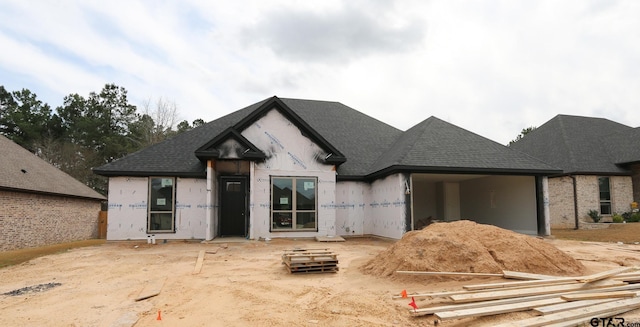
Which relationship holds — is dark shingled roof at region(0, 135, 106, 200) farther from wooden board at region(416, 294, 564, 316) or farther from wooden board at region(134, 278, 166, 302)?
wooden board at region(416, 294, 564, 316)

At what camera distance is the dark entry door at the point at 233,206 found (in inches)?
642

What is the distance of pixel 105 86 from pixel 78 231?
24.8 metres

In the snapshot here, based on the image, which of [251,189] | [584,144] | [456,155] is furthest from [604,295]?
[584,144]

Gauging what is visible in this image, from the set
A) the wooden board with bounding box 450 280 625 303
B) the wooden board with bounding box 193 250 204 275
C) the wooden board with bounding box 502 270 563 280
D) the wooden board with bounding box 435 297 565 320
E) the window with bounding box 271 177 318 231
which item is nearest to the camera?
the wooden board with bounding box 435 297 565 320

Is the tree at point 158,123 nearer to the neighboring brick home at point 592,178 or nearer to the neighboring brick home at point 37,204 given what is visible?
the neighboring brick home at point 37,204

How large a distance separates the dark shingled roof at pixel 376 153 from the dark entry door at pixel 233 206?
1.40 m

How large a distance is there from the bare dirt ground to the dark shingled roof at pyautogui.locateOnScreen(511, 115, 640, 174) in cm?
1194

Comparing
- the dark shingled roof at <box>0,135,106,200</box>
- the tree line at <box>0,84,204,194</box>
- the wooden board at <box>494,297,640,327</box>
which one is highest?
the tree line at <box>0,84,204,194</box>

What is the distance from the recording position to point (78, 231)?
2555 cm

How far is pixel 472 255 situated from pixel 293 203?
354 inches

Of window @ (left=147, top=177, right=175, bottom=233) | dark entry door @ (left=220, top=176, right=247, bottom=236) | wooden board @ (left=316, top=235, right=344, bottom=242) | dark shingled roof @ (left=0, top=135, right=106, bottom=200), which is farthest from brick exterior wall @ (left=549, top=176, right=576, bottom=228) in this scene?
dark shingled roof @ (left=0, top=135, right=106, bottom=200)

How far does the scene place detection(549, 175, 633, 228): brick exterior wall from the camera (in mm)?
20516

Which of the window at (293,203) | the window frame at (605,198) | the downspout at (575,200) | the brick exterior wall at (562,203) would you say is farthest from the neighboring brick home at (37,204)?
the window frame at (605,198)

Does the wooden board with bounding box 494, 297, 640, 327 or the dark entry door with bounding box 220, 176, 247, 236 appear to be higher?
the dark entry door with bounding box 220, 176, 247, 236
